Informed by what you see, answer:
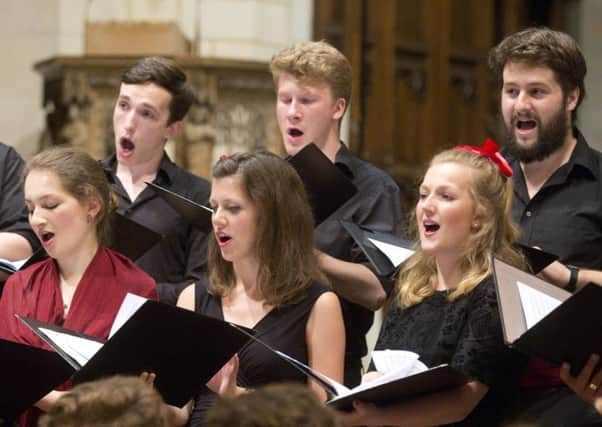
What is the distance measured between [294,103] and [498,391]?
1.14 metres

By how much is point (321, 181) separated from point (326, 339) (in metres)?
0.49

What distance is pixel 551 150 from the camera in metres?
3.82

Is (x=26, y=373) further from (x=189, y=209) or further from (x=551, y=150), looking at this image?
(x=551, y=150)

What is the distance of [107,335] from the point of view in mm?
3580

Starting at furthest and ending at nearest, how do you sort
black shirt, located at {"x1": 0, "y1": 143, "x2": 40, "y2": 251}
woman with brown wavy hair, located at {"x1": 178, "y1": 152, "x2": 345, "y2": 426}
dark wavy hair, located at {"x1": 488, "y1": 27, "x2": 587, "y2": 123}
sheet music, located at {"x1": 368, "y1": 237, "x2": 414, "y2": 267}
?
black shirt, located at {"x1": 0, "y1": 143, "x2": 40, "y2": 251}, dark wavy hair, located at {"x1": 488, "y1": 27, "x2": 587, "y2": 123}, sheet music, located at {"x1": 368, "y1": 237, "x2": 414, "y2": 267}, woman with brown wavy hair, located at {"x1": 178, "y1": 152, "x2": 345, "y2": 426}

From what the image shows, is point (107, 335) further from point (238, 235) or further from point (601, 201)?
point (601, 201)

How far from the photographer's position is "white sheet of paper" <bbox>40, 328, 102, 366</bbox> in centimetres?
317

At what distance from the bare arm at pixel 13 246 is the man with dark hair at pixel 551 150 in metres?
1.46

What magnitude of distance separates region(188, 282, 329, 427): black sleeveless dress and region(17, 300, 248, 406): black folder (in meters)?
0.28

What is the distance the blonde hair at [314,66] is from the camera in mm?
4039

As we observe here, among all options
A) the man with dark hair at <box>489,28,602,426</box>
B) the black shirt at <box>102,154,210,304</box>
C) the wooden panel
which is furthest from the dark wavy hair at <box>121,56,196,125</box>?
the wooden panel

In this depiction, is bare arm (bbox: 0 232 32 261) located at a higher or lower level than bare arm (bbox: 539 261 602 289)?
lower

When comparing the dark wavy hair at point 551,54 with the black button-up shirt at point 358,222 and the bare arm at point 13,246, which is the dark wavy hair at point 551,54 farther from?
the bare arm at point 13,246

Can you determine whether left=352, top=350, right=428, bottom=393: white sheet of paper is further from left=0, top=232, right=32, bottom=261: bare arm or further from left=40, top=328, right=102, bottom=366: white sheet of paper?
left=0, top=232, right=32, bottom=261: bare arm
